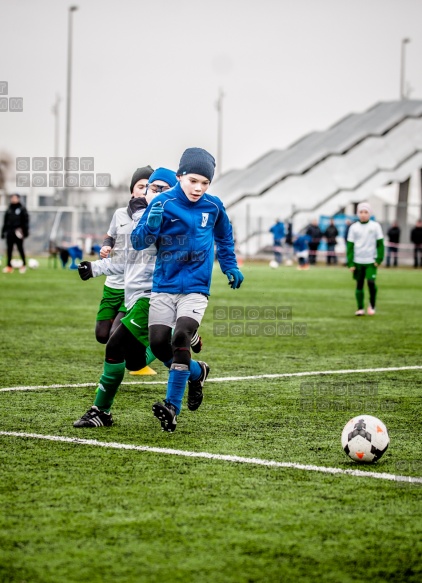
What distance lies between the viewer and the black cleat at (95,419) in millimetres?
7117

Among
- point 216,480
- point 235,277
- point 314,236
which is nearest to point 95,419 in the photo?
point 235,277

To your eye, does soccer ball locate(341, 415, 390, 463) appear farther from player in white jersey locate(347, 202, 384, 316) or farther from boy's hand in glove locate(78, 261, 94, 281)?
player in white jersey locate(347, 202, 384, 316)

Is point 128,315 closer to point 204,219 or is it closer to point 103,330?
point 204,219

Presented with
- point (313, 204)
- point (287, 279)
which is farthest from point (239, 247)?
point (287, 279)

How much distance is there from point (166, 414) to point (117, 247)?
2.13 m

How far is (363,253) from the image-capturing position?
1786 centimetres

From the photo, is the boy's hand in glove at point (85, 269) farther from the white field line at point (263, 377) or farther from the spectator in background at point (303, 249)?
the spectator in background at point (303, 249)

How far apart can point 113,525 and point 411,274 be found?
32524 millimetres

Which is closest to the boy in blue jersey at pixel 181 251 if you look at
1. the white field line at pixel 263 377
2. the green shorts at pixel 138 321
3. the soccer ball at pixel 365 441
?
the green shorts at pixel 138 321

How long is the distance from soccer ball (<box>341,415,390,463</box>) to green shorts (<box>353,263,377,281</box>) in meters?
11.7

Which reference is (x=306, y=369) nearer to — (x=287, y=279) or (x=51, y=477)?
(x=51, y=477)

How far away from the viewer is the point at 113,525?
15.3 feet

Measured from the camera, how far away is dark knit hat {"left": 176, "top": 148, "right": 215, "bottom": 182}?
7191mm

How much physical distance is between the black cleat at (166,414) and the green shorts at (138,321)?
2.25 ft
